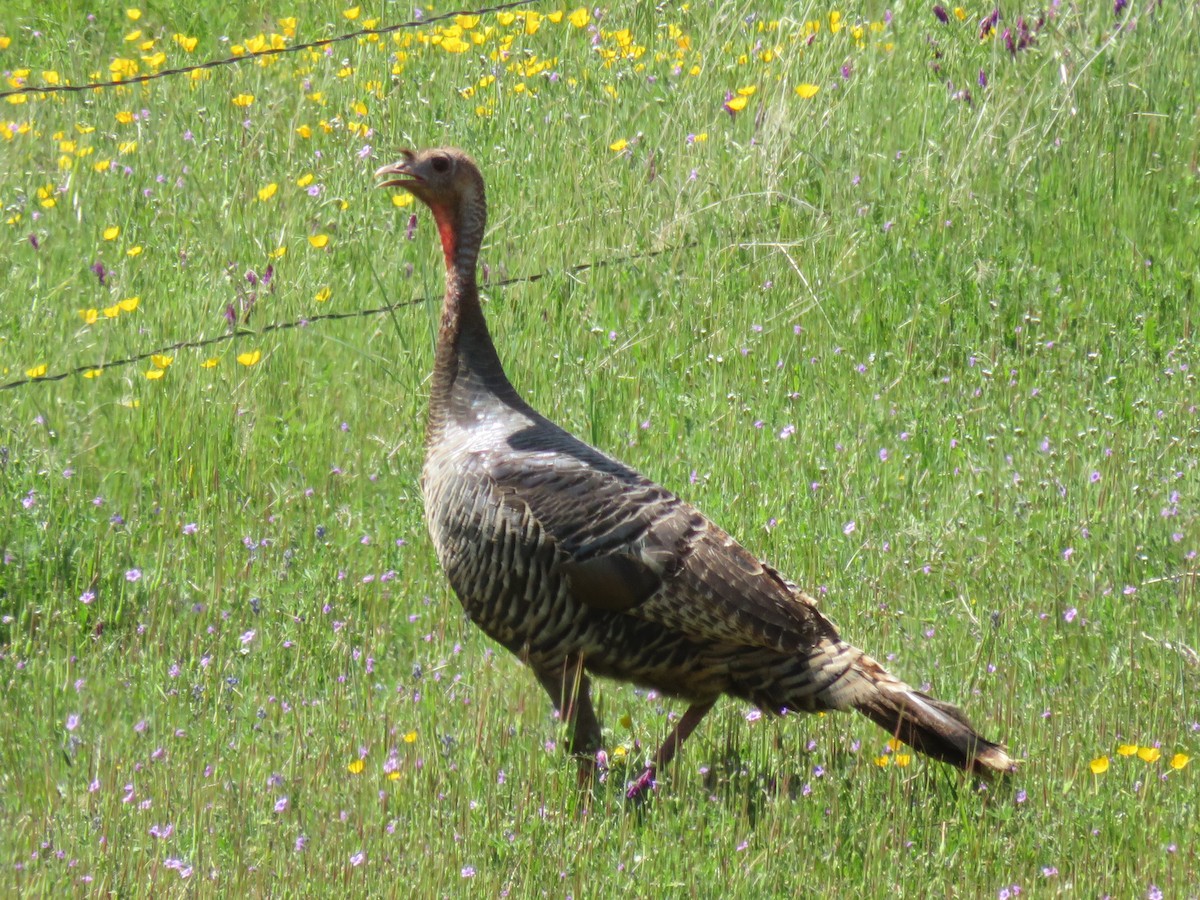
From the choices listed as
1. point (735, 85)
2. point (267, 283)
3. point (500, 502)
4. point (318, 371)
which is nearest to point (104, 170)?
point (267, 283)

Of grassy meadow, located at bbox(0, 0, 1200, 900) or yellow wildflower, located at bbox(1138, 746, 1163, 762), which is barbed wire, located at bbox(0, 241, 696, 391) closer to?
grassy meadow, located at bbox(0, 0, 1200, 900)

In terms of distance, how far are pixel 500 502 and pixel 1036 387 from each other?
2646 millimetres

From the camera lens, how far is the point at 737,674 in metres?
4.33

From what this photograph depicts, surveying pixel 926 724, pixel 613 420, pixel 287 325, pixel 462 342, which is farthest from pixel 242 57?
pixel 926 724

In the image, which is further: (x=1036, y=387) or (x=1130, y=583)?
(x=1036, y=387)

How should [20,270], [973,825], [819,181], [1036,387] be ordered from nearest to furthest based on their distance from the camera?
[973,825]
[1036,387]
[20,270]
[819,181]

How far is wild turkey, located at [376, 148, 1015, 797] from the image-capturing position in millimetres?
4246

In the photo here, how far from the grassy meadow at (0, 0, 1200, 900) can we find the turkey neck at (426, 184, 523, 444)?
60 cm

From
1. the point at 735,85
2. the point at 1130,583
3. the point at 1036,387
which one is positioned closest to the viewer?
the point at 1130,583

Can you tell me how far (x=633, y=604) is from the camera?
4.29m

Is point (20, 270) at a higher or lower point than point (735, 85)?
lower

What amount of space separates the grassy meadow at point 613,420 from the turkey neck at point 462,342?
0.60 meters

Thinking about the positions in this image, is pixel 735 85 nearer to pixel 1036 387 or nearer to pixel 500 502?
pixel 1036 387

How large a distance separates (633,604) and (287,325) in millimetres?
2476
